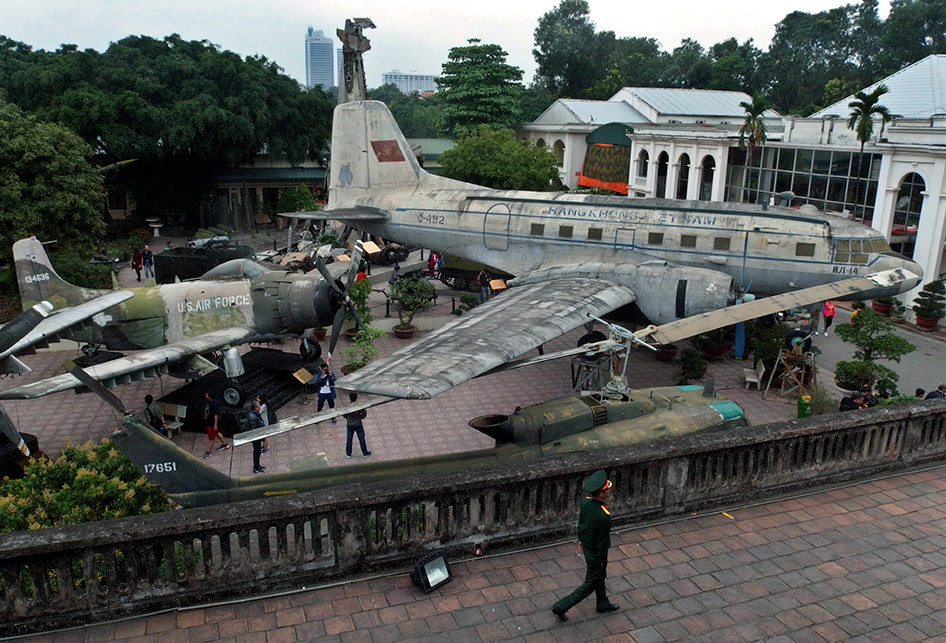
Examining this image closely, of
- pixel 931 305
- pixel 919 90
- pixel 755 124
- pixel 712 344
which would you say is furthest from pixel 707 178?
pixel 712 344

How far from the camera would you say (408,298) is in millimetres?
26531

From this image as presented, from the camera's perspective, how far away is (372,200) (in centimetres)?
2856

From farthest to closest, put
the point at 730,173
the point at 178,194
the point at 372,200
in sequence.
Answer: the point at 178,194 → the point at 730,173 → the point at 372,200

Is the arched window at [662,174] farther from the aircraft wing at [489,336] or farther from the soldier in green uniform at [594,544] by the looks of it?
the soldier in green uniform at [594,544]

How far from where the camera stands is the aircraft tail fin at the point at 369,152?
2895 centimetres

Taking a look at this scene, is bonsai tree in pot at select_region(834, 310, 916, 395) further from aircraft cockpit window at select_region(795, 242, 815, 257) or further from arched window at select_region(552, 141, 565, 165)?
arched window at select_region(552, 141, 565, 165)

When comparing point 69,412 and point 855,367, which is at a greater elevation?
point 855,367

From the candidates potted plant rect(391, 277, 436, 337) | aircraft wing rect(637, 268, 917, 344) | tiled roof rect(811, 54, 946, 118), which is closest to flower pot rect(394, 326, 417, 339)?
potted plant rect(391, 277, 436, 337)

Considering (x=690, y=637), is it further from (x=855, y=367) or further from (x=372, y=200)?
(x=372, y=200)

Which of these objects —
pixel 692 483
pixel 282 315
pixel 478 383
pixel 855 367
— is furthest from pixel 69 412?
pixel 855 367

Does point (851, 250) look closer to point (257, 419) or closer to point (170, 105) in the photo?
point (257, 419)

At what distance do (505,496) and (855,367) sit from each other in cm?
1508

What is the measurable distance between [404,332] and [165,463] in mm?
16768

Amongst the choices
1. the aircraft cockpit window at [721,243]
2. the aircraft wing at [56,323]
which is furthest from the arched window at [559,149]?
the aircraft wing at [56,323]
